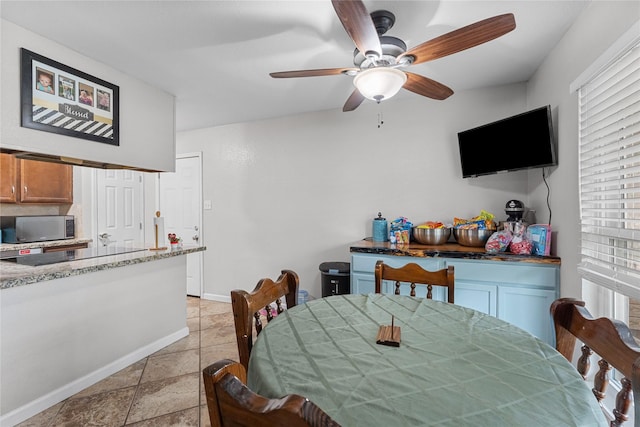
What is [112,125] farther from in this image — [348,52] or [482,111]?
[482,111]

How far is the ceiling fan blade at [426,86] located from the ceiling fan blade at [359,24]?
0.39 m

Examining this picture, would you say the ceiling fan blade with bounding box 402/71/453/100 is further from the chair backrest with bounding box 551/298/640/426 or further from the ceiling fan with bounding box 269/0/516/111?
the chair backrest with bounding box 551/298/640/426

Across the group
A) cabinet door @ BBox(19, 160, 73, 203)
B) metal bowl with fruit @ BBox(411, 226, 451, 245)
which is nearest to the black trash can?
metal bowl with fruit @ BBox(411, 226, 451, 245)

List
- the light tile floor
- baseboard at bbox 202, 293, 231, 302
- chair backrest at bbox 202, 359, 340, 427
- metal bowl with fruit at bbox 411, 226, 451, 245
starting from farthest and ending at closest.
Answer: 1. baseboard at bbox 202, 293, 231, 302
2. metal bowl with fruit at bbox 411, 226, 451, 245
3. the light tile floor
4. chair backrest at bbox 202, 359, 340, 427

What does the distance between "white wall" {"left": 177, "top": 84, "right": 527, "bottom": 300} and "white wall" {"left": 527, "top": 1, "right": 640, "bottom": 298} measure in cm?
62

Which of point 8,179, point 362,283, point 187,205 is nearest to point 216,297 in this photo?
point 187,205

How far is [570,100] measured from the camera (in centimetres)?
190

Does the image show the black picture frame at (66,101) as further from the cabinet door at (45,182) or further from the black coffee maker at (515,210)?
the black coffee maker at (515,210)

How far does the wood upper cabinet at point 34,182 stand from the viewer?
3123mm

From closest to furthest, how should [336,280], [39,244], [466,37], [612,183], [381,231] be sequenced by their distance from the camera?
[466,37] → [612,183] → [336,280] → [381,231] → [39,244]

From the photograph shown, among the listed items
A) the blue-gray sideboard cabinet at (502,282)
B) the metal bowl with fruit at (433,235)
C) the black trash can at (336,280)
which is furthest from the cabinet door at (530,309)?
the black trash can at (336,280)

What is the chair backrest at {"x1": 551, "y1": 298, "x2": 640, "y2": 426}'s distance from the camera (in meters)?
0.76

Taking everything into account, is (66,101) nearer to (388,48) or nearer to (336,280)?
(388,48)

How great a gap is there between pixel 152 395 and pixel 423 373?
6.61 feet
